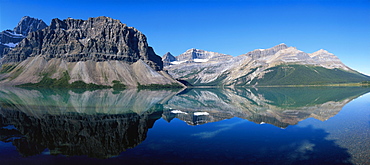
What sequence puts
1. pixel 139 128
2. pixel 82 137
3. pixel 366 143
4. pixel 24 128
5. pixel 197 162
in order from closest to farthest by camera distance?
pixel 197 162, pixel 366 143, pixel 82 137, pixel 24 128, pixel 139 128

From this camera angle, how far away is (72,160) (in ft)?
68.8

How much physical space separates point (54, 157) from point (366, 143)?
3655cm

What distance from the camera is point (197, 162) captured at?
819 inches

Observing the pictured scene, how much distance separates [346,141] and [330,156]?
8165 mm

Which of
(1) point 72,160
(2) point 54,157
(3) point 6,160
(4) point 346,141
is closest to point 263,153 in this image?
(4) point 346,141

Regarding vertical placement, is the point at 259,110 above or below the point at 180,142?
above

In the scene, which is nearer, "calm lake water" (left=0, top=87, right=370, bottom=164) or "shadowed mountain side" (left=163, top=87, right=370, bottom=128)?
"calm lake water" (left=0, top=87, right=370, bottom=164)

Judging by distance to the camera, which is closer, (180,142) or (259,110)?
(180,142)

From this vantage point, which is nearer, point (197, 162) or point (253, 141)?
point (197, 162)

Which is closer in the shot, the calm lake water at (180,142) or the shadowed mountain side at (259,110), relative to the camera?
the calm lake water at (180,142)

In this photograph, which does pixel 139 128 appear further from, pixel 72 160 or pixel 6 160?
pixel 6 160

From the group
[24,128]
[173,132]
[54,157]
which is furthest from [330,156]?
[24,128]

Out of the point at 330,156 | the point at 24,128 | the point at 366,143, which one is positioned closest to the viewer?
the point at 330,156

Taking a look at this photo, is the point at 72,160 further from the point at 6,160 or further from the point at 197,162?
the point at 197,162
